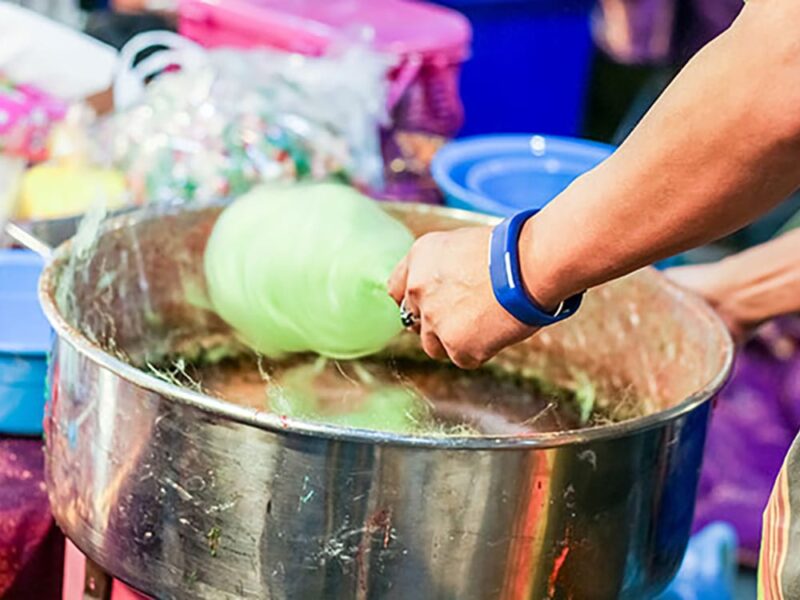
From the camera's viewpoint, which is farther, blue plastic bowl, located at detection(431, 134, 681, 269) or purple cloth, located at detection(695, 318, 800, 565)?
purple cloth, located at detection(695, 318, 800, 565)

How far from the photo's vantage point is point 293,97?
2053 millimetres

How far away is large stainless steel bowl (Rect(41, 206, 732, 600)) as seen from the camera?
3.18 feet

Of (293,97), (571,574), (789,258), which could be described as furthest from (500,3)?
(571,574)

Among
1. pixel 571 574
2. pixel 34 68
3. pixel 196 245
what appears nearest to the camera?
pixel 571 574

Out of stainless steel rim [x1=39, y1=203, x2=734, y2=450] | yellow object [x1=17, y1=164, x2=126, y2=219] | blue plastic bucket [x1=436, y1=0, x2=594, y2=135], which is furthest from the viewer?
blue plastic bucket [x1=436, y1=0, x2=594, y2=135]

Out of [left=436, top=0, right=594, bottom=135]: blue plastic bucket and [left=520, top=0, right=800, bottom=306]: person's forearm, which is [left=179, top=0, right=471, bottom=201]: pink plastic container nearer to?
[left=436, top=0, right=594, bottom=135]: blue plastic bucket

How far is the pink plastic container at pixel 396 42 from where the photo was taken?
2293 mm

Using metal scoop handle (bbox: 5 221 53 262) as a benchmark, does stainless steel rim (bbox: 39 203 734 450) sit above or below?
above

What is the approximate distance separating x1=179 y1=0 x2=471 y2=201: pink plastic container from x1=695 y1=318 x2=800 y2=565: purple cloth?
0.88m

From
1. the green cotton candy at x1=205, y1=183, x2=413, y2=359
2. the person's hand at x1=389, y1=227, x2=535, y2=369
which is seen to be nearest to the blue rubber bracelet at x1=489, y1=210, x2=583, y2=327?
the person's hand at x1=389, y1=227, x2=535, y2=369

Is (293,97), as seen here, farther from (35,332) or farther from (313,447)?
(313,447)

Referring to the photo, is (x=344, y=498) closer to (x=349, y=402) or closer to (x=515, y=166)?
(x=349, y=402)

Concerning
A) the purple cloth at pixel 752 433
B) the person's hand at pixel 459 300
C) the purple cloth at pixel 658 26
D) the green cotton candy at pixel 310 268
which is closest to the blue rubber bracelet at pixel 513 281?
the person's hand at pixel 459 300

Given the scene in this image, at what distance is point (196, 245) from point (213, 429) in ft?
1.77
